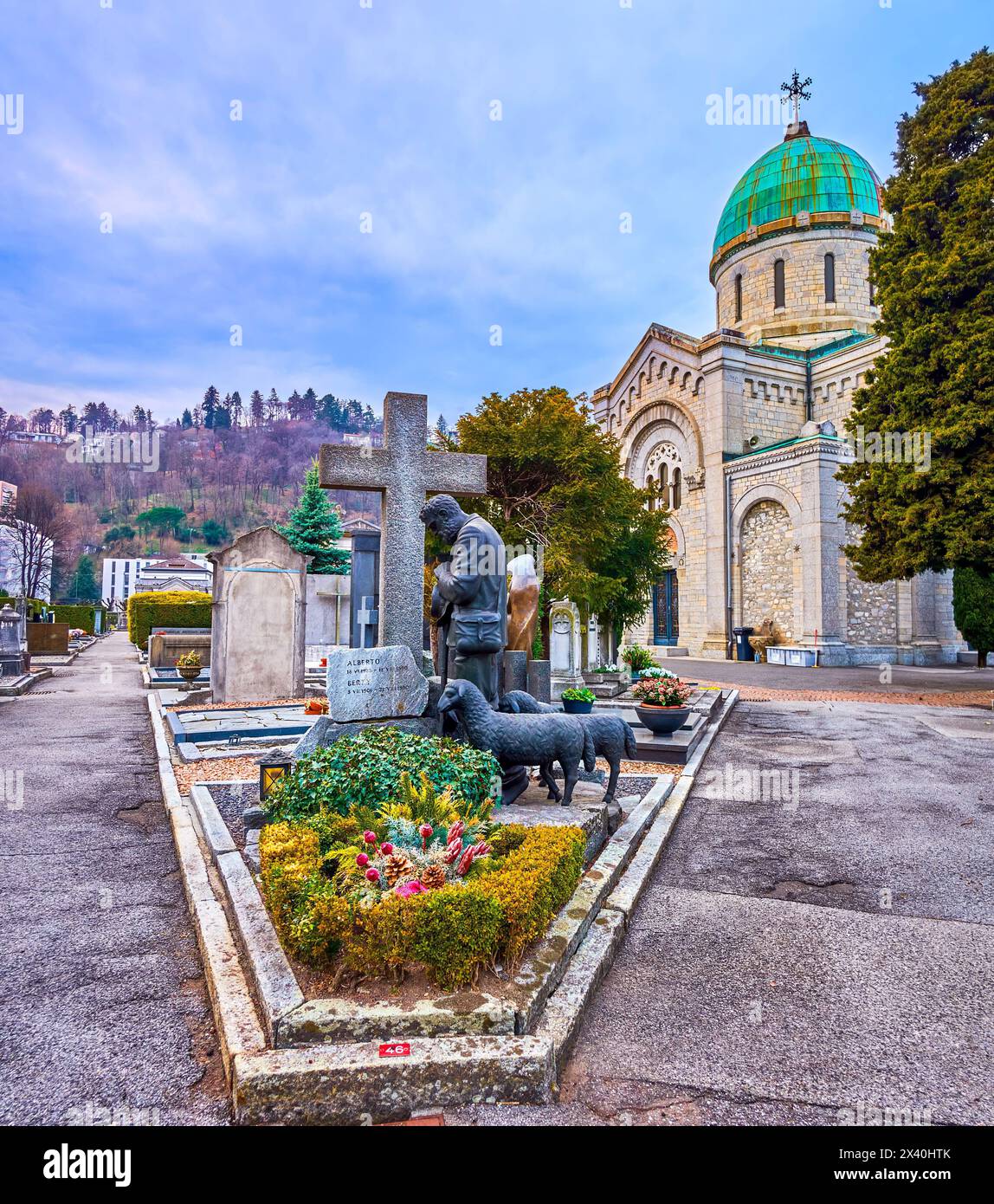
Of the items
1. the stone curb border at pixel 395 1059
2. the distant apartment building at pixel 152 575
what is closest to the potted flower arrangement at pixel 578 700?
the stone curb border at pixel 395 1059

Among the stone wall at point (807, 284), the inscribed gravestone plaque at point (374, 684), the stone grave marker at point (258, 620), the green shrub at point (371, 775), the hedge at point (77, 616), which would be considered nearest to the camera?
the green shrub at point (371, 775)

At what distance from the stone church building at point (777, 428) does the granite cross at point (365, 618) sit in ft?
66.8

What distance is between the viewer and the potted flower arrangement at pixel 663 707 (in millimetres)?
9969

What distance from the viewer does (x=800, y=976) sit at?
3.71m

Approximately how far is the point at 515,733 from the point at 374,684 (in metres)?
1.42

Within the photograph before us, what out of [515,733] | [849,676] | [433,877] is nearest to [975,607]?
[849,676]

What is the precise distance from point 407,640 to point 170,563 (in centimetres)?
8955

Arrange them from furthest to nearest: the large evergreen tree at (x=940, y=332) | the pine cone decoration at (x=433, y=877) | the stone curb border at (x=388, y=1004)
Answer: the large evergreen tree at (x=940, y=332)
the pine cone decoration at (x=433, y=877)
the stone curb border at (x=388, y=1004)

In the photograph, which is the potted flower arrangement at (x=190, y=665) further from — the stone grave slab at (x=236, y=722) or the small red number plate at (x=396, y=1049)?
the small red number plate at (x=396, y=1049)

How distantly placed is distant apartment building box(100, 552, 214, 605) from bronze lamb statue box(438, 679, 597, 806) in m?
50.2

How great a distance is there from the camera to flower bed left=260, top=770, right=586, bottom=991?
3.09m

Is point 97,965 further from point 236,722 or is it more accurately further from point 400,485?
point 236,722

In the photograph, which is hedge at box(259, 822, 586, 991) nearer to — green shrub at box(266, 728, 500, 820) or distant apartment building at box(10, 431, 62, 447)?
green shrub at box(266, 728, 500, 820)

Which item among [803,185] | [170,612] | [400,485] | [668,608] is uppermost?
[803,185]
